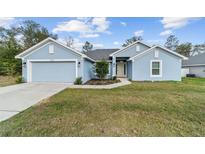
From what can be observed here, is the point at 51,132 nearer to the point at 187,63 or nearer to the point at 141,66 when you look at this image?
the point at 141,66

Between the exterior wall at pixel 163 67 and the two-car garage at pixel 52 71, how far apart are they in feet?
20.7

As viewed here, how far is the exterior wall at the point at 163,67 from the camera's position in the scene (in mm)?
15680

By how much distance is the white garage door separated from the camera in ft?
45.7

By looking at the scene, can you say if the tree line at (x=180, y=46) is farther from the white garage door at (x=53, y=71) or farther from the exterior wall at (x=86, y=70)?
the white garage door at (x=53, y=71)

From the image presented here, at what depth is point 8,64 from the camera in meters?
23.5

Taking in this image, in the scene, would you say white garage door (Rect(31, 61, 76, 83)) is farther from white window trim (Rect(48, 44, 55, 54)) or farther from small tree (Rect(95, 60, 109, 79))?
small tree (Rect(95, 60, 109, 79))

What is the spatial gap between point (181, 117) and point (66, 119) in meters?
3.55

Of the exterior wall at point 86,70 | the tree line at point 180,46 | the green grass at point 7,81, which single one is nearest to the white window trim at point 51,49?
the exterior wall at point 86,70

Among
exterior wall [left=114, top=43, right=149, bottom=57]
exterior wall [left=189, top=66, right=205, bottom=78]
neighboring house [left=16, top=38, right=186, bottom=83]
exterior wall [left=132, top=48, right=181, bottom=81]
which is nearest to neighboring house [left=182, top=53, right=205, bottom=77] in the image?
exterior wall [left=189, top=66, right=205, bottom=78]

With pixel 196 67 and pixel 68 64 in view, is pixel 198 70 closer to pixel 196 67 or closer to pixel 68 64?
pixel 196 67

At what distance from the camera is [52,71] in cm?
1419

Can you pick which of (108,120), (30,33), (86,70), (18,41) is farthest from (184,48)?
(108,120)
